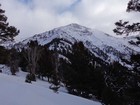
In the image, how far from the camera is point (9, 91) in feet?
39.8

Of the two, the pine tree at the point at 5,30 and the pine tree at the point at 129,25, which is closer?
the pine tree at the point at 129,25

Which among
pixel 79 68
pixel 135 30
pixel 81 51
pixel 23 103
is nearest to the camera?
pixel 23 103

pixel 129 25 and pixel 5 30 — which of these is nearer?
pixel 129 25

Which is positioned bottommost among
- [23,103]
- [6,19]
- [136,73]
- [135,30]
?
[23,103]

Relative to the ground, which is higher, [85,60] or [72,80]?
[85,60]

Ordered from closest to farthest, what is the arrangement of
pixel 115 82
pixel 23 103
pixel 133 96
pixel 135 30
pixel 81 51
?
pixel 23 103 → pixel 135 30 → pixel 133 96 → pixel 115 82 → pixel 81 51

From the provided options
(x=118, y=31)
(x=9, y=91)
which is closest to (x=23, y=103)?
(x=9, y=91)

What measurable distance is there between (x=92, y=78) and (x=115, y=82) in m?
2.55

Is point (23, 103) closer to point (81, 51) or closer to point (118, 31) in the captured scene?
point (118, 31)

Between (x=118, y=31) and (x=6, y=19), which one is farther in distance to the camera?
(x=6, y=19)

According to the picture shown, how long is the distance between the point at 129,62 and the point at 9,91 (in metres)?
7.01

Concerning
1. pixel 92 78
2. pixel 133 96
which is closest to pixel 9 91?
pixel 133 96

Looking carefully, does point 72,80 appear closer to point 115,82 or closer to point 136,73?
point 115,82

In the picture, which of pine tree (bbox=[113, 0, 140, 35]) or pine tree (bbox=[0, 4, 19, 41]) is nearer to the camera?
pine tree (bbox=[113, 0, 140, 35])
